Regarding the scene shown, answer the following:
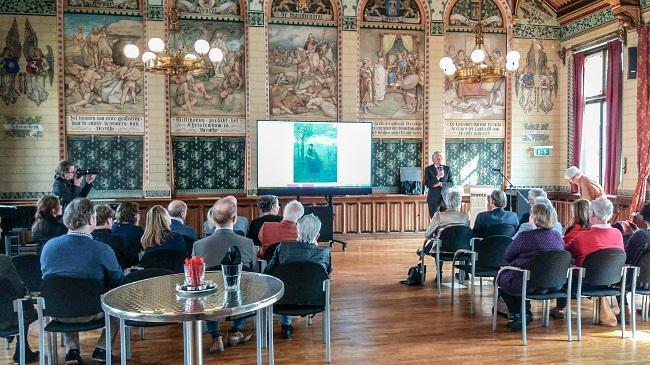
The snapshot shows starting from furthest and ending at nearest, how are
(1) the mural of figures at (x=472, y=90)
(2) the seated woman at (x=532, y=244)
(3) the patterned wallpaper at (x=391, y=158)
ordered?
(1) the mural of figures at (x=472, y=90) < (3) the patterned wallpaper at (x=391, y=158) < (2) the seated woman at (x=532, y=244)

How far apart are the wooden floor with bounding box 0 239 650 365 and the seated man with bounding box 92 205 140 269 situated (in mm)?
740

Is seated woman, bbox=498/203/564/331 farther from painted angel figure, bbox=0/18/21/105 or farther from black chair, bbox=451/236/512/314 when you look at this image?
painted angel figure, bbox=0/18/21/105

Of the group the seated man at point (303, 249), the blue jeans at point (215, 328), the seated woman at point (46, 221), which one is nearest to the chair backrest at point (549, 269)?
the seated man at point (303, 249)

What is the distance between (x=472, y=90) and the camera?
12.6 metres

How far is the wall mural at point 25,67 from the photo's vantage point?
10883mm

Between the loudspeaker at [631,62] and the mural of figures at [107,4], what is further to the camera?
the mural of figures at [107,4]

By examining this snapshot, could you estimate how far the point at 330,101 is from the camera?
12.1 m

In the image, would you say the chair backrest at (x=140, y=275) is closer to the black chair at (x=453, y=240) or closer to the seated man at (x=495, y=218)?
the black chair at (x=453, y=240)

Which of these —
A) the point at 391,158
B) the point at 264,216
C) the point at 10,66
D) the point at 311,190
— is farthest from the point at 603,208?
the point at 10,66

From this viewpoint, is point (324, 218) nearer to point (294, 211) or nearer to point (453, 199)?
point (453, 199)

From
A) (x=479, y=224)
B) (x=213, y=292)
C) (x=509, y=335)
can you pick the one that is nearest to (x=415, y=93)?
(x=479, y=224)

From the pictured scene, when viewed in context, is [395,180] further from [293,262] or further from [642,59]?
[293,262]

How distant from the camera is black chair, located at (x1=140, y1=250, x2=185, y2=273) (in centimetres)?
481

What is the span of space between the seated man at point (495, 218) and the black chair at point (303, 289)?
2.93 meters
